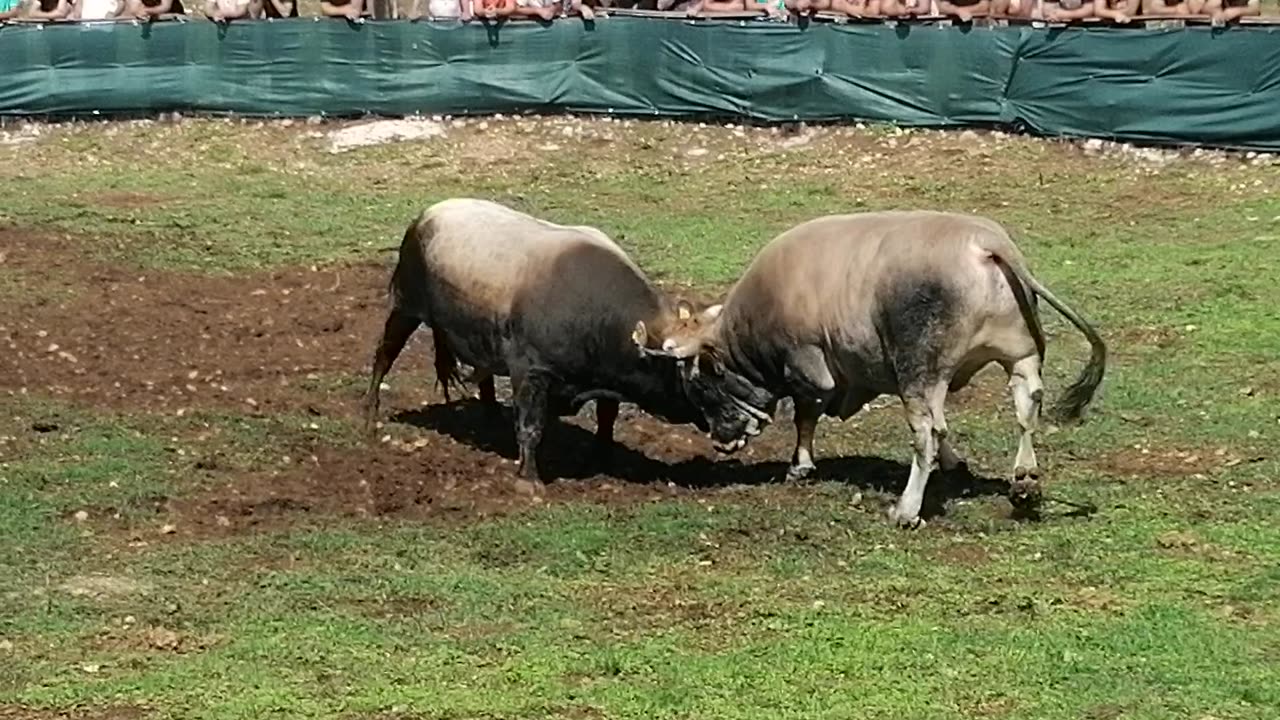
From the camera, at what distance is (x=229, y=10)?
30016mm

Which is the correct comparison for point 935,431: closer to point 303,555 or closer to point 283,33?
point 303,555

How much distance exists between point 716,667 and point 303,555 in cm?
301

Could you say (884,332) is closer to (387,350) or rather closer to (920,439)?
(920,439)

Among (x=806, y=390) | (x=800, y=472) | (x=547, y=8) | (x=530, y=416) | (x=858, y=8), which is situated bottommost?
(x=800, y=472)

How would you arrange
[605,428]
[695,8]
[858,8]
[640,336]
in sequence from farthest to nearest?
[695,8]
[858,8]
[605,428]
[640,336]

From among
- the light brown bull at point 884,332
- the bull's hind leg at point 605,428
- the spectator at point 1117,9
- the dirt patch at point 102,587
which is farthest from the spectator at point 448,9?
the dirt patch at point 102,587

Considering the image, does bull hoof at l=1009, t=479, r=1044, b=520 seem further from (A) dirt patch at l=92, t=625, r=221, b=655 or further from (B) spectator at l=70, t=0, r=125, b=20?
(B) spectator at l=70, t=0, r=125, b=20

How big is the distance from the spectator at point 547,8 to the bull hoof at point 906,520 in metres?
17.8

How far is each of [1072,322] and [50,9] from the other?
2332 cm

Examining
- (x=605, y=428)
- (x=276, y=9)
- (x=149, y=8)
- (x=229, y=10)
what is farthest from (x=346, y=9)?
(x=605, y=428)

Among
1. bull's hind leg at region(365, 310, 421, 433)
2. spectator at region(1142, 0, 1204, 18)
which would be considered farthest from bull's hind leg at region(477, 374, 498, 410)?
spectator at region(1142, 0, 1204, 18)

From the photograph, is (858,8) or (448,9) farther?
(448,9)

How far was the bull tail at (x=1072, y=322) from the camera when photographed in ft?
37.7

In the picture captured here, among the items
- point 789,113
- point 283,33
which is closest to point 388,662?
point 789,113
